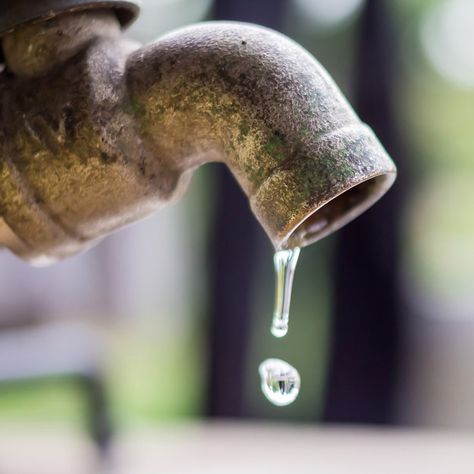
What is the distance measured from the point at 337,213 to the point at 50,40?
193 millimetres

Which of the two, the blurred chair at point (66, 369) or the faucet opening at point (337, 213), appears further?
the blurred chair at point (66, 369)

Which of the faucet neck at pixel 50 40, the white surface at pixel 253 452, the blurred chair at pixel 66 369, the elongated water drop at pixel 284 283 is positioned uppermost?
the faucet neck at pixel 50 40

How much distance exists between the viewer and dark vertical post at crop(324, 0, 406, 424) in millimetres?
1397

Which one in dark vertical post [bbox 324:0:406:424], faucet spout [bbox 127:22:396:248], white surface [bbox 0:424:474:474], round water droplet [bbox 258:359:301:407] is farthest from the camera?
dark vertical post [bbox 324:0:406:424]

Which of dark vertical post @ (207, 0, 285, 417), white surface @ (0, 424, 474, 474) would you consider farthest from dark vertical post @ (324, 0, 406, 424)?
white surface @ (0, 424, 474, 474)

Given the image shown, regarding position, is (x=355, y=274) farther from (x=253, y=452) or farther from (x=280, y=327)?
(x=280, y=327)

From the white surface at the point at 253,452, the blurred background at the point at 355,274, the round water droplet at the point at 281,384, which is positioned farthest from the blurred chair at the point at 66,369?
the round water droplet at the point at 281,384

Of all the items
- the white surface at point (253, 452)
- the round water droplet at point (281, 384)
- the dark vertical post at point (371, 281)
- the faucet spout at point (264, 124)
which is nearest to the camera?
the faucet spout at point (264, 124)

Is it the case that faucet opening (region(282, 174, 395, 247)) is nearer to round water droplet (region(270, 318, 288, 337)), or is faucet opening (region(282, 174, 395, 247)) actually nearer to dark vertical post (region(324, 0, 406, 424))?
round water droplet (region(270, 318, 288, 337))

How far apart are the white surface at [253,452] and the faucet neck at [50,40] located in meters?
0.59

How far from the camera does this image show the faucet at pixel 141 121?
1.14 ft

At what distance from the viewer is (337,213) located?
1.30 feet

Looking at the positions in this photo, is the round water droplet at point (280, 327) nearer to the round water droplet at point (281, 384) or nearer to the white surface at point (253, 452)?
the round water droplet at point (281, 384)

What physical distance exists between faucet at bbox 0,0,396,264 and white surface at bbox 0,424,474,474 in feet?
1.77
